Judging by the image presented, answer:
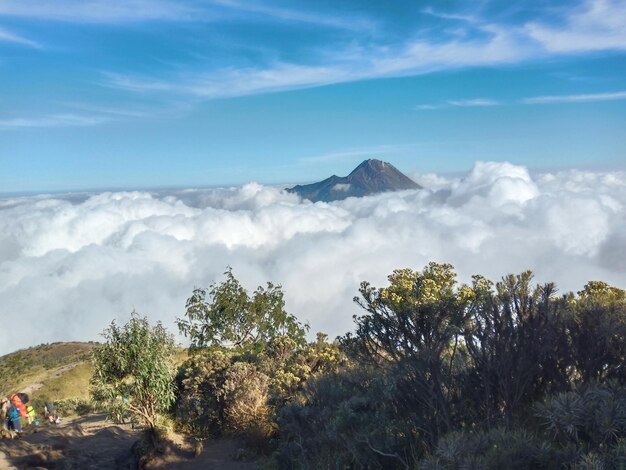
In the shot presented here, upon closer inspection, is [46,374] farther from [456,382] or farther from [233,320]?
[456,382]

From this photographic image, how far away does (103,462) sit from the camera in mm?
18031

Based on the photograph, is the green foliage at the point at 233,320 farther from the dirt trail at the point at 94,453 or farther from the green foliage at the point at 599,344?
the green foliage at the point at 599,344

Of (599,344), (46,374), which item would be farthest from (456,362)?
(46,374)

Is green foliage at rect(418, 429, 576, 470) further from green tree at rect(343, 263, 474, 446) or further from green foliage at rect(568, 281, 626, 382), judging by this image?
green foliage at rect(568, 281, 626, 382)

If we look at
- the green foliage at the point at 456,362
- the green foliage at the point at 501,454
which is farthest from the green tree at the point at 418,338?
the green foliage at the point at 501,454

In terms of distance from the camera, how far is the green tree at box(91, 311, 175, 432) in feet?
57.1

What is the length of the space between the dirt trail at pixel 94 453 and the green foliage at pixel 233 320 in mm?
8569

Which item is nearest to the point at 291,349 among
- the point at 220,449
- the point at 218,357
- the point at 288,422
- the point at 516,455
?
the point at 218,357

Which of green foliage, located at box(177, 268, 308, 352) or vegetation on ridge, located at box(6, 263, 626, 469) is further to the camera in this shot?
green foliage, located at box(177, 268, 308, 352)

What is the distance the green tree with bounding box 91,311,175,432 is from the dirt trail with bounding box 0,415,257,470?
1459 millimetres

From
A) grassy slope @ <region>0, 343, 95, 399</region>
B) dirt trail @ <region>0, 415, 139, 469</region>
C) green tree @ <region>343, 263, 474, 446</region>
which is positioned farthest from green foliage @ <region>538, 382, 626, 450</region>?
grassy slope @ <region>0, 343, 95, 399</region>

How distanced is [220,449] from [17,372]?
5170 cm

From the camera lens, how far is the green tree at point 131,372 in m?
17.4

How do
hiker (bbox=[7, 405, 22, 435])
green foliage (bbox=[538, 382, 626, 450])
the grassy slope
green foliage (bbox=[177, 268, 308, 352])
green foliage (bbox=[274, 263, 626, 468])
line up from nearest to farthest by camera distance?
green foliage (bbox=[538, 382, 626, 450]) < green foliage (bbox=[274, 263, 626, 468]) < hiker (bbox=[7, 405, 22, 435]) < green foliage (bbox=[177, 268, 308, 352]) < the grassy slope
